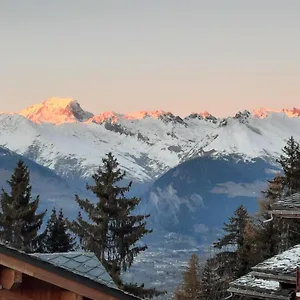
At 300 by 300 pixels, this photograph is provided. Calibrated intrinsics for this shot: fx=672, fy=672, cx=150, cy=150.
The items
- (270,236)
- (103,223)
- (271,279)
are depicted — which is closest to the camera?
(271,279)

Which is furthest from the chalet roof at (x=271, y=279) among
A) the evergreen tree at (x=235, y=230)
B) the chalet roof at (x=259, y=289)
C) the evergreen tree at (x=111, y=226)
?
the evergreen tree at (x=235, y=230)

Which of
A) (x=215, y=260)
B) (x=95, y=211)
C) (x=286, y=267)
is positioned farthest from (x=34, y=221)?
(x=286, y=267)

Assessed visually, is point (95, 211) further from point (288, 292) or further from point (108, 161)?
point (288, 292)

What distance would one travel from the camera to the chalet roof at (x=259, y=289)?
13.3 m

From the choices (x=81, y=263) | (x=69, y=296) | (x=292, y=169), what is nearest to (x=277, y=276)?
(x=81, y=263)

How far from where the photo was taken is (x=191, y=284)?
4884 centimetres

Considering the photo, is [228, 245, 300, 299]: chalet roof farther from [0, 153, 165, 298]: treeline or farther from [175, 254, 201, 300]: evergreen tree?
[175, 254, 201, 300]: evergreen tree

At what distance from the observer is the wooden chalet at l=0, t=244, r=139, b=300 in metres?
8.59

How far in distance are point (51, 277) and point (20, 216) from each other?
1221 inches

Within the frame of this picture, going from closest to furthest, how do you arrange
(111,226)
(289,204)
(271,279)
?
1. (271,279)
2. (289,204)
3. (111,226)

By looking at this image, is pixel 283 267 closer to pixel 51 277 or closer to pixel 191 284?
pixel 51 277

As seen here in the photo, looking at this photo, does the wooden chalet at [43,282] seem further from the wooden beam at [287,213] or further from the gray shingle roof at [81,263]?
the wooden beam at [287,213]

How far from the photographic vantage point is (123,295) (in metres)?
8.92

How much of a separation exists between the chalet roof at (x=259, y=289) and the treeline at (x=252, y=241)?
19326mm
